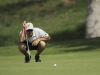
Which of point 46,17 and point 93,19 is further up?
point 93,19

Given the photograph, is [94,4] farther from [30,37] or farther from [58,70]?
[58,70]

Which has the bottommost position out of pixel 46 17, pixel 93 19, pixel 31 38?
pixel 46 17

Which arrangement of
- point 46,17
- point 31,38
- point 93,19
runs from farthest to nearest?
point 46,17 < point 93,19 < point 31,38

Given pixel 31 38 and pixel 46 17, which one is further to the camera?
pixel 46 17

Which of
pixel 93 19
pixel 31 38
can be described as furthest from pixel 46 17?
pixel 31 38

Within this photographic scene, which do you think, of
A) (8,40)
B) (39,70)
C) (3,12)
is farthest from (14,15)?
(39,70)

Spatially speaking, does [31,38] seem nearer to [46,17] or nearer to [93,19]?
[93,19]

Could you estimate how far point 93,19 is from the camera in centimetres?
2570

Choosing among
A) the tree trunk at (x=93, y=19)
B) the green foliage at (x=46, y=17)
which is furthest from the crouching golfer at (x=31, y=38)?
the green foliage at (x=46, y=17)

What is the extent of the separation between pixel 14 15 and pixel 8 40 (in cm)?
614

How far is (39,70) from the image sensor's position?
10.2 meters

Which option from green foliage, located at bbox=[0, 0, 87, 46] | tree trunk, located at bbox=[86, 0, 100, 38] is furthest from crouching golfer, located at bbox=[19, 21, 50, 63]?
green foliage, located at bbox=[0, 0, 87, 46]

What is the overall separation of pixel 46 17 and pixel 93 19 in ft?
41.1

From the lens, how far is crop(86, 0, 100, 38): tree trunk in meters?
25.6
